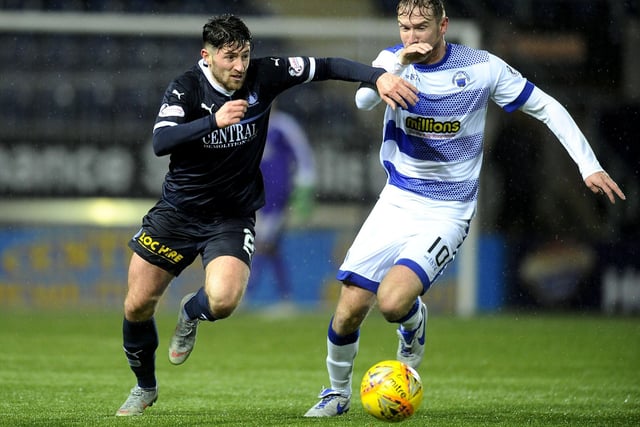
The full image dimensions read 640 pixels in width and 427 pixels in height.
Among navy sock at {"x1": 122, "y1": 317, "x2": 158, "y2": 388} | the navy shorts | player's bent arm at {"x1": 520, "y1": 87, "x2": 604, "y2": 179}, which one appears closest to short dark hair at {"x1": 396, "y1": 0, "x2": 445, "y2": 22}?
player's bent arm at {"x1": 520, "y1": 87, "x2": 604, "y2": 179}

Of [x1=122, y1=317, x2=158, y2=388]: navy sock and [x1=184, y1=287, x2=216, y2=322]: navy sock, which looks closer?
[x1=184, y1=287, x2=216, y2=322]: navy sock

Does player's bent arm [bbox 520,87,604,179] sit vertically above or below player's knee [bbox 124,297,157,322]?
above

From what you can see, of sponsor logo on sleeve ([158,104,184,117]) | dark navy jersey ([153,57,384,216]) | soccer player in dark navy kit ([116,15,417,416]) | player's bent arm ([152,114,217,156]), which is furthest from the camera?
dark navy jersey ([153,57,384,216])

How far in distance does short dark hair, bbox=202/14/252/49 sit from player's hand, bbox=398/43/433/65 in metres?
0.84

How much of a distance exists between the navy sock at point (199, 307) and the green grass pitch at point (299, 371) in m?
0.56

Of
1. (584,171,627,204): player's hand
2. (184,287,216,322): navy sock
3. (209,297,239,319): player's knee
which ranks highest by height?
(584,171,627,204): player's hand

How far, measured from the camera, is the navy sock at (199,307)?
6723mm

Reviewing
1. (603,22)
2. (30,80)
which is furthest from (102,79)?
(603,22)

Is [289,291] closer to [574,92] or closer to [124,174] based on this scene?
[124,174]

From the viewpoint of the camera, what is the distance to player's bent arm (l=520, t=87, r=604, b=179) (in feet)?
22.0

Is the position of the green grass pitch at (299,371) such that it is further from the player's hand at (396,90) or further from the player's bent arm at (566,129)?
the player's hand at (396,90)

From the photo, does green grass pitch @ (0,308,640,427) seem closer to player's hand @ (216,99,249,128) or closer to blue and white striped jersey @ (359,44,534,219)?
blue and white striped jersey @ (359,44,534,219)

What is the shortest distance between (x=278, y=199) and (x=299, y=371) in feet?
15.3

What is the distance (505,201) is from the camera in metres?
14.8
